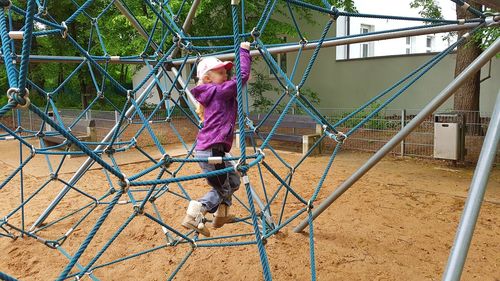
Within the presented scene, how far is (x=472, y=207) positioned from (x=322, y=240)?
1.76 metres

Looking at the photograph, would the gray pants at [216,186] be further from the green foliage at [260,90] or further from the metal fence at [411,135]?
the green foliage at [260,90]

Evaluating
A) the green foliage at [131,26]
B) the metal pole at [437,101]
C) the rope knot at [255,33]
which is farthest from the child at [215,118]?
the green foliage at [131,26]

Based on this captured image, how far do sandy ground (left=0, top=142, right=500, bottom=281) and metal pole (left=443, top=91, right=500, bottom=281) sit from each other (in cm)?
124

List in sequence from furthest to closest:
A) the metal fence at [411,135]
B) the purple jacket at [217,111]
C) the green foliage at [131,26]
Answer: the green foliage at [131,26]
the metal fence at [411,135]
the purple jacket at [217,111]

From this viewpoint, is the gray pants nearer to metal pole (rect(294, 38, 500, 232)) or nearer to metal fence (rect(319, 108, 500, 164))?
metal pole (rect(294, 38, 500, 232))

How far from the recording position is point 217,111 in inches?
81.3

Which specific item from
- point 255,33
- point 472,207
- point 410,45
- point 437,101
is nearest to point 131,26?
point 255,33

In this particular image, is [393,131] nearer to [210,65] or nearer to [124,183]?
[210,65]

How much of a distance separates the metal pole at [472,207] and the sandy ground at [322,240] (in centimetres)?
124

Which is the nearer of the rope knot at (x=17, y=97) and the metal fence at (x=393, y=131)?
the rope knot at (x=17, y=97)

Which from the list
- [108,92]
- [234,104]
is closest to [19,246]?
[234,104]

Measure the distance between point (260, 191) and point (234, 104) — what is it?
8.28ft

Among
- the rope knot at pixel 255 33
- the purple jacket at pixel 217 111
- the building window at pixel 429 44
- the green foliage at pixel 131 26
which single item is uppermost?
the building window at pixel 429 44

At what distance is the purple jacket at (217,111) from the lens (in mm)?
2037
